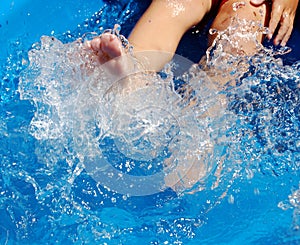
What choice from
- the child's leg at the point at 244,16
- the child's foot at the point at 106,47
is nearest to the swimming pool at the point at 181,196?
the child's leg at the point at 244,16

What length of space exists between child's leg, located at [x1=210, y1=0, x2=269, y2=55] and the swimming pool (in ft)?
0.27

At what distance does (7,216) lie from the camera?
4.68ft

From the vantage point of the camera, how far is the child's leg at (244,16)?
60.9 inches

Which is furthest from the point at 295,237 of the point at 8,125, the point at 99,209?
the point at 8,125

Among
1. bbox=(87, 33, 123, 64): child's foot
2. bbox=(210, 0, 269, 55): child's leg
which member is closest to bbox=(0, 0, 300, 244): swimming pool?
bbox=(210, 0, 269, 55): child's leg

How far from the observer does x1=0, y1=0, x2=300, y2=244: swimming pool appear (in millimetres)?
1399

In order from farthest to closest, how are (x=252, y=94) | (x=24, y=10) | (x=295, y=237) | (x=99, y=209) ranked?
1. (x=24, y=10)
2. (x=252, y=94)
3. (x=99, y=209)
4. (x=295, y=237)

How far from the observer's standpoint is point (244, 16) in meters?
1.57

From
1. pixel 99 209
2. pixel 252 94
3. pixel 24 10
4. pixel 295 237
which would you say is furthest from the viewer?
pixel 24 10

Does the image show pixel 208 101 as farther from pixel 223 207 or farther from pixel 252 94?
pixel 223 207

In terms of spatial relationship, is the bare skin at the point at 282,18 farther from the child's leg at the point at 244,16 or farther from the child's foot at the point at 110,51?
the child's foot at the point at 110,51

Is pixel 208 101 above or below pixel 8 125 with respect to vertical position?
below

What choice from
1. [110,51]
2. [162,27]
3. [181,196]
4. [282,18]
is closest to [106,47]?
[110,51]

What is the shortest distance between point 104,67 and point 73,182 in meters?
0.37
